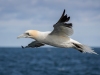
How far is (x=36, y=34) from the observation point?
48.2 feet

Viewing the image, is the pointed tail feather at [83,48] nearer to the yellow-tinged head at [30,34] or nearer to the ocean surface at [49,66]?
the yellow-tinged head at [30,34]

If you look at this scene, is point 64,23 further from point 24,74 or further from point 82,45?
point 24,74

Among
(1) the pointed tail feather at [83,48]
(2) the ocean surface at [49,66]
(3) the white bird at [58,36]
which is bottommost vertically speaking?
(1) the pointed tail feather at [83,48]

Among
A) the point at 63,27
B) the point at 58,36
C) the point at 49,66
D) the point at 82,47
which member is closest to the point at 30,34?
the point at 58,36

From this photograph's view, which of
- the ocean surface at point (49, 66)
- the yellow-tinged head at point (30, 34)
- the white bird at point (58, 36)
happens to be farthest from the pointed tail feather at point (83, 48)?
the ocean surface at point (49, 66)

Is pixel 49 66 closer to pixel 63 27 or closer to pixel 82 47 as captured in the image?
pixel 82 47

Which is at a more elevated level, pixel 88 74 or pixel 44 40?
pixel 88 74

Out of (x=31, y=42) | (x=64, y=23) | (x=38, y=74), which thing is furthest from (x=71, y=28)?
(x=38, y=74)

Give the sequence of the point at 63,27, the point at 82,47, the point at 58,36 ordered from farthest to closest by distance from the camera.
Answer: the point at 82,47
the point at 58,36
the point at 63,27

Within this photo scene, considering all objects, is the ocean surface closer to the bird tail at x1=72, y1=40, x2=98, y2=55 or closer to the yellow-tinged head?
the bird tail at x1=72, y1=40, x2=98, y2=55

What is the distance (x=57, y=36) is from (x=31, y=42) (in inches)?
90.8

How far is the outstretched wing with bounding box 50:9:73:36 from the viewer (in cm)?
1421

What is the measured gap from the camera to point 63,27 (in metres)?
14.7

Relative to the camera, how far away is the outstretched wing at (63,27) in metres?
14.2
